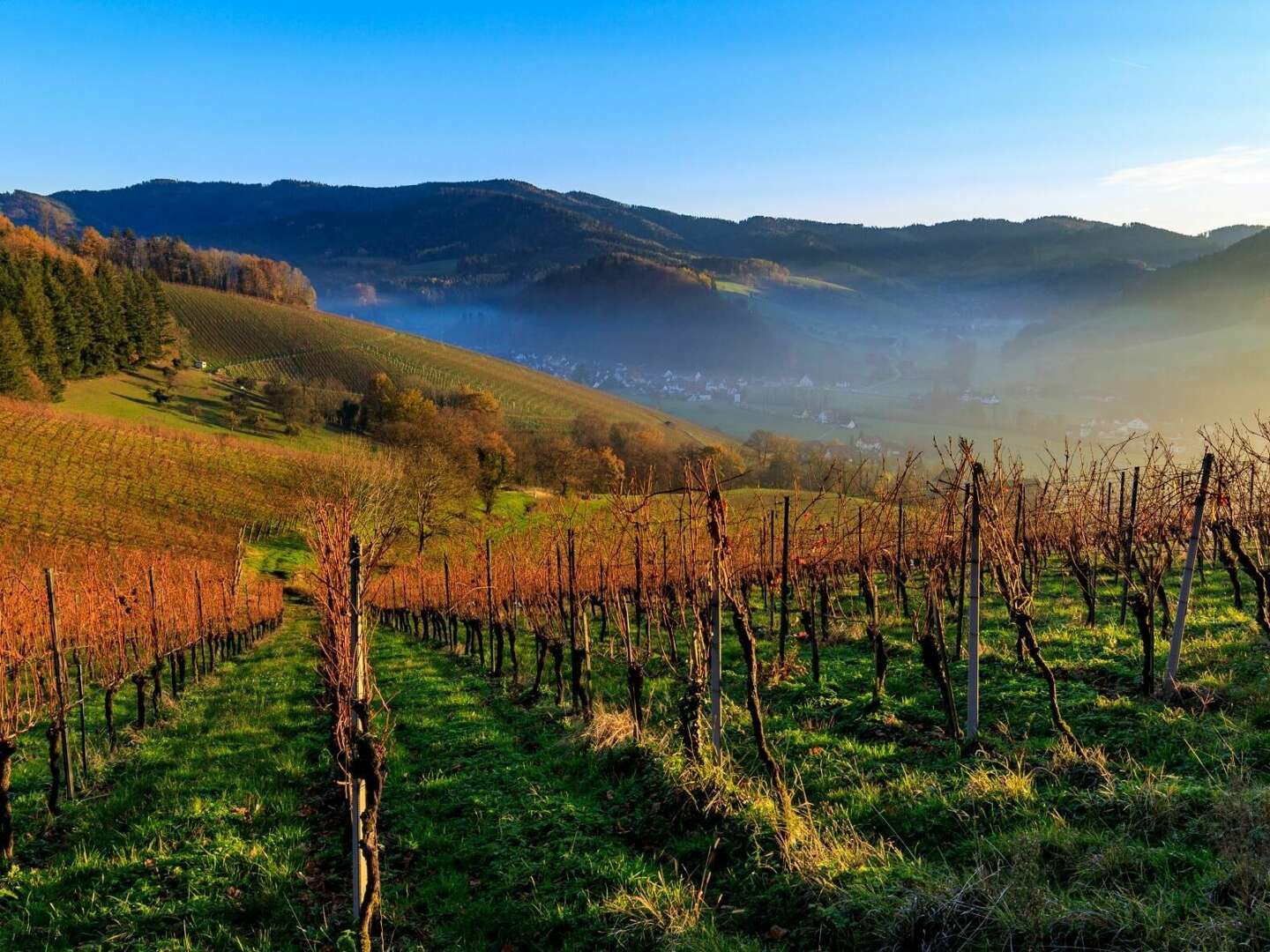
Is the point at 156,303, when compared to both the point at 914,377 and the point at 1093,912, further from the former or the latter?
the point at 914,377

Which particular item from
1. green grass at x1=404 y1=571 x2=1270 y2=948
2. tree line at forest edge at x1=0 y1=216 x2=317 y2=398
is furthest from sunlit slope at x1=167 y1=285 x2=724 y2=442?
green grass at x1=404 y1=571 x2=1270 y2=948

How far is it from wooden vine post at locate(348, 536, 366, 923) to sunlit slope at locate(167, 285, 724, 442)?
3317 inches

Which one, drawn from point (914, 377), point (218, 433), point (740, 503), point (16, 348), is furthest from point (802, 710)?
point (914, 377)

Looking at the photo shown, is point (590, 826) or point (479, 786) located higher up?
point (590, 826)

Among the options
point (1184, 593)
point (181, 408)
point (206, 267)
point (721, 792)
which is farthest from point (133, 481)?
point (206, 267)

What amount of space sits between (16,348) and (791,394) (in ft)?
462

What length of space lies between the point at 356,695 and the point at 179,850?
321 cm

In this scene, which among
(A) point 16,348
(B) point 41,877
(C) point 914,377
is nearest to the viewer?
(B) point 41,877

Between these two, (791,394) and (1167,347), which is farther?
(791,394)

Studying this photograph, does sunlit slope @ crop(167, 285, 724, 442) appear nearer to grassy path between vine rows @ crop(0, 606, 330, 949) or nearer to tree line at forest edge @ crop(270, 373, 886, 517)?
tree line at forest edge @ crop(270, 373, 886, 517)

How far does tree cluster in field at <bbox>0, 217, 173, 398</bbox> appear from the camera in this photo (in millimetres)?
58719

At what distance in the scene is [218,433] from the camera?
6297cm

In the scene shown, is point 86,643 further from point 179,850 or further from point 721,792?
point 721,792

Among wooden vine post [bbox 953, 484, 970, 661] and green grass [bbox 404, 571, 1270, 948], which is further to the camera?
wooden vine post [bbox 953, 484, 970, 661]
